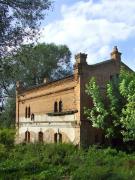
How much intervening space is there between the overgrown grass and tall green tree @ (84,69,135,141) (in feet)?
5.56

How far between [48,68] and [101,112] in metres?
32.4

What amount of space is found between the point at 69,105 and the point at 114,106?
5.16m

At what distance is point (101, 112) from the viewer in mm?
32094

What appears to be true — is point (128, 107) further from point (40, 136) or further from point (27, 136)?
point (27, 136)

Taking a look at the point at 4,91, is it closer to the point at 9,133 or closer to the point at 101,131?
the point at 101,131

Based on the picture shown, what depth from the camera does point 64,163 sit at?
30203 millimetres

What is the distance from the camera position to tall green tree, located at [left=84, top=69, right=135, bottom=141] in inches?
1183

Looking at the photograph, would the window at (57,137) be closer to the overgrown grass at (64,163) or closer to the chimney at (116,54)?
the overgrown grass at (64,163)

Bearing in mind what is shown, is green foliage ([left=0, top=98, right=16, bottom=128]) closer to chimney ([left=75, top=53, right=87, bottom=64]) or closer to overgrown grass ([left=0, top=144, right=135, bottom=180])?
overgrown grass ([left=0, top=144, right=135, bottom=180])

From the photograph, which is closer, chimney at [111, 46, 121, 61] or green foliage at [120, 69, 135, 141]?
green foliage at [120, 69, 135, 141]

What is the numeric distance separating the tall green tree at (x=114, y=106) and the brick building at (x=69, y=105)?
3.43 ft

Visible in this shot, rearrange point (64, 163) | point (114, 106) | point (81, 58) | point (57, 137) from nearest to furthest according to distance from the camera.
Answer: point (64, 163), point (114, 106), point (81, 58), point (57, 137)

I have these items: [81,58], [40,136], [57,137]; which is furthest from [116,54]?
A: [40,136]

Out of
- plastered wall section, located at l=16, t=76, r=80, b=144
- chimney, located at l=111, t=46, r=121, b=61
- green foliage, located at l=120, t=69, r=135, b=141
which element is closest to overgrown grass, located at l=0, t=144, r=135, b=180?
green foliage, located at l=120, t=69, r=135, b=141
